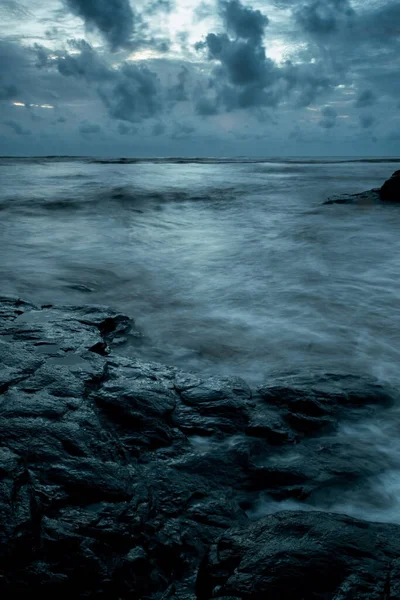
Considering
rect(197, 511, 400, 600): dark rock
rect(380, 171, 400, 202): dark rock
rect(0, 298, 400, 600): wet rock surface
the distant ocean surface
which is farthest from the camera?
rect(380, 171, 400, 202): dark rock

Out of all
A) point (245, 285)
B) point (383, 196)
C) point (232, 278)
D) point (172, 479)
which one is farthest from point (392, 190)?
point (172, 479)

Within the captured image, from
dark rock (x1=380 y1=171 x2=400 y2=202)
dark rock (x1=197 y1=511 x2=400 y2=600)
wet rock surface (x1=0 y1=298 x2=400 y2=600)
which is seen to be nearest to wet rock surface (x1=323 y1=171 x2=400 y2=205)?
dark rock (x1=380 y1=171 x2=400 y2=202)

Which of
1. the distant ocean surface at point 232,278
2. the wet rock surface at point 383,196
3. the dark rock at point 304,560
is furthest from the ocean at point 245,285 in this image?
the wet rock surface at point 383,196

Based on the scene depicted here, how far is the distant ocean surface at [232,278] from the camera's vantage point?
427cm

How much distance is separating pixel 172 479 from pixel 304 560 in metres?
0.83

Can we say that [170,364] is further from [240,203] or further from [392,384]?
[240,203]

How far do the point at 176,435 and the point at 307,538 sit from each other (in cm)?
108

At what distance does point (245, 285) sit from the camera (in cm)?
661

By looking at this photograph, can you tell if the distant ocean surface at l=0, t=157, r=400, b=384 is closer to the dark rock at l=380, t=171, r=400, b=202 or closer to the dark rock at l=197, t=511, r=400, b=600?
the dark rock at l=380, t=171, r=400, b=202

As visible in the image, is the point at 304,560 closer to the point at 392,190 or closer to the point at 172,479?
the point at 172,479

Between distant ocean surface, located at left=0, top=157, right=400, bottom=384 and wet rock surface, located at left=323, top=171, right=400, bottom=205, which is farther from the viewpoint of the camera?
wet rock surface, located at left=323, top=171, right=400, bottom=205

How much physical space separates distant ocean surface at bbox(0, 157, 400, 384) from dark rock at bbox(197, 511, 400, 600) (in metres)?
1.71

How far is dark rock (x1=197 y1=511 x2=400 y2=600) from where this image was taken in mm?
1621

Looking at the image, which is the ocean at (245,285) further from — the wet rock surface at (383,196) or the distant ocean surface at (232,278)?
the wet rock surface at (383,196)
